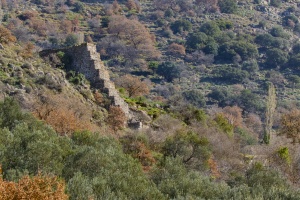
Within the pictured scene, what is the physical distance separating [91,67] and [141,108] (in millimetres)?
6180

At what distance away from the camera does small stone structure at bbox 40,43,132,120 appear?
1426 inches

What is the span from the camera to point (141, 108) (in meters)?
40.1

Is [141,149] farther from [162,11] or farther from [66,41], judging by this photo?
[162,11]

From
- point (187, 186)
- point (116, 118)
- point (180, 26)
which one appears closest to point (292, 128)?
point (116, 118)

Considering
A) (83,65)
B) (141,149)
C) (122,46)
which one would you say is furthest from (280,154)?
(122,46)

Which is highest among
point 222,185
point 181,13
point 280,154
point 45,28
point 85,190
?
point 85,190

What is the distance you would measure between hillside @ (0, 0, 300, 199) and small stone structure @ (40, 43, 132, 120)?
0.09 m

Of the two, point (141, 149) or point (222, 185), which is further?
point (141, 149)

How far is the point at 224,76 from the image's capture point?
81.8m

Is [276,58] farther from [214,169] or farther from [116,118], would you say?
[214,169]

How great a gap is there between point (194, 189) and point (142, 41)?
69542mm

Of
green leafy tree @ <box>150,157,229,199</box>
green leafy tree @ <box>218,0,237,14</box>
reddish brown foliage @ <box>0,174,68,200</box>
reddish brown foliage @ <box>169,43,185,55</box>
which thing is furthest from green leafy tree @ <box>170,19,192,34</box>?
reddish brown foliage @ <box>0,174,68,200</box>

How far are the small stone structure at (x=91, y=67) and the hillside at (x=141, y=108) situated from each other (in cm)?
9

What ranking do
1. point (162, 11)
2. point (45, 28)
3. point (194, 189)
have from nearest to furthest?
1. point (194, 189)
2. point (45, 28)
3. point (162, 11)
